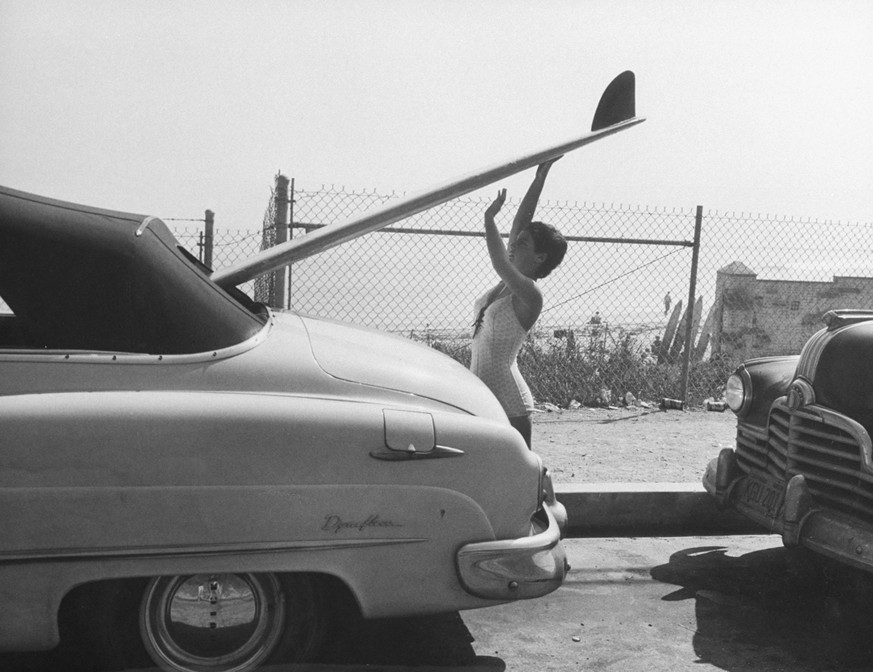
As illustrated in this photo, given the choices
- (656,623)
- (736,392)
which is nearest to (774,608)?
(656,623)

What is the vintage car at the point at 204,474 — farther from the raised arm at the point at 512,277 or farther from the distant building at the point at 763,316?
the distant building at the point at 763,316

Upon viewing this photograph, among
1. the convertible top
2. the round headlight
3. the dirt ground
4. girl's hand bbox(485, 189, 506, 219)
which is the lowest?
the dirt ground

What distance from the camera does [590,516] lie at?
5.22m

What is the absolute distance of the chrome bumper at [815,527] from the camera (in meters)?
3.45

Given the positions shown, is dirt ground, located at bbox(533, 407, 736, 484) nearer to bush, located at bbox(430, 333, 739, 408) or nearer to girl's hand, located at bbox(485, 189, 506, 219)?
bush, located at bbox(430, 333, 739, 408)

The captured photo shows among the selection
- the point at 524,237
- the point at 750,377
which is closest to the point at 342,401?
the point at 524,237

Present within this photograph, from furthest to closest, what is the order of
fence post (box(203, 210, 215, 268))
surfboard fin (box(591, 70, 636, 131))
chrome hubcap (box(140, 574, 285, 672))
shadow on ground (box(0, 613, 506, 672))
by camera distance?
fence post (box(203, 210, 215, 268)) < surfboard fin (box(591, 70, 636, 131)) < shadow on ground (box(0, 613, 506, 672)) < chrome hubcap (box(140, 574, 285, 672))

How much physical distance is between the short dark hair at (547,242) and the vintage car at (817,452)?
1.22 meters

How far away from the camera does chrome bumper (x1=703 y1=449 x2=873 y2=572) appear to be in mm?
3451

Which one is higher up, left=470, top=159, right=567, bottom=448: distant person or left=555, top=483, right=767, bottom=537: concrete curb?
left=470, top=159, right=567, bottom=448: distant person

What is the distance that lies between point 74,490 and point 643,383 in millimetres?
7329

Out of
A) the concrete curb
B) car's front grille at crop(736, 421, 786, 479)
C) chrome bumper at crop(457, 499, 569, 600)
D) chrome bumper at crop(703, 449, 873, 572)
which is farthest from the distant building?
chrome bumper at crop(457, 499, 569, 600)

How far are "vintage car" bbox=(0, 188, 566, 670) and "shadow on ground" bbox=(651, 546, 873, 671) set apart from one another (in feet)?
3.74

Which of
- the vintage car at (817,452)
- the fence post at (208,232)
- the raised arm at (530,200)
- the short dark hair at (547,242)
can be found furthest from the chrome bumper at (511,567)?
the fence post at (208,232)
